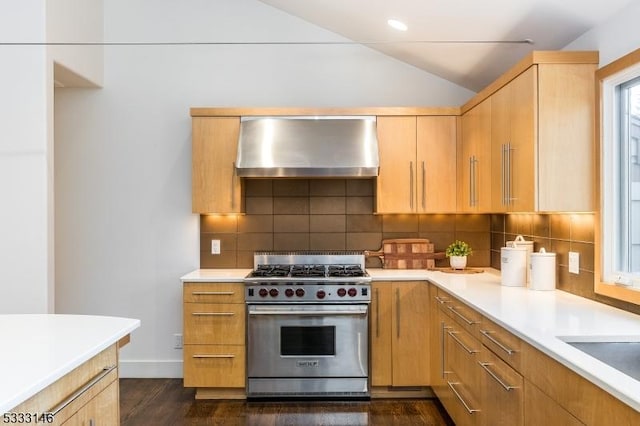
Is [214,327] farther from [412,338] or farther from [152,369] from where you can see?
[412,338]

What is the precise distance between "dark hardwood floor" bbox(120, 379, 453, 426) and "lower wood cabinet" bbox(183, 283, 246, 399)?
180 millimetres

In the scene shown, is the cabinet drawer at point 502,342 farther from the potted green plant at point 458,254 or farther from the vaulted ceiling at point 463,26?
the vaulted ceiling at point 463,26

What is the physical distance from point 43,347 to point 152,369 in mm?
2788

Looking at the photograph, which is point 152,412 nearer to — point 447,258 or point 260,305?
point 260,305

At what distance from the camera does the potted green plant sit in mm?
4020

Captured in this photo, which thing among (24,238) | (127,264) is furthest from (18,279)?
(127,264)

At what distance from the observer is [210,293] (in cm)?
376

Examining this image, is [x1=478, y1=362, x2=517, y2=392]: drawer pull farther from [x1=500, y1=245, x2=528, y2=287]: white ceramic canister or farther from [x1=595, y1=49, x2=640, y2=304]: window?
[x1=500, y1=245, x2=528, y2=287]: white ceramic canister

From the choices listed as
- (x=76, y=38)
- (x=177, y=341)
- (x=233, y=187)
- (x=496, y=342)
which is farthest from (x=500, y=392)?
(x=76, y=38)

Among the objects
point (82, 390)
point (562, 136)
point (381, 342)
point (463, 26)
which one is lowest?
point (381, 342)

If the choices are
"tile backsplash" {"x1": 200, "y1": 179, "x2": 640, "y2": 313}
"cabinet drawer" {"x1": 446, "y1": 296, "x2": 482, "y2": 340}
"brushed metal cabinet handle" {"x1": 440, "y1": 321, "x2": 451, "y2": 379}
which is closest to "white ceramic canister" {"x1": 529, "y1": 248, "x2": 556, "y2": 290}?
"cabinet drawer" {"x1": 446, "y1": 296, "x2": 482, "y2": 340}

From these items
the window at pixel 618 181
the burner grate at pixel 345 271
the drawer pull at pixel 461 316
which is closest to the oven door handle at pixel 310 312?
the burner grate at pixel 345 271

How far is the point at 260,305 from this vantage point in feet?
12.3

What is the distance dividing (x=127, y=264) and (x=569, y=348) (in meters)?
3.58
